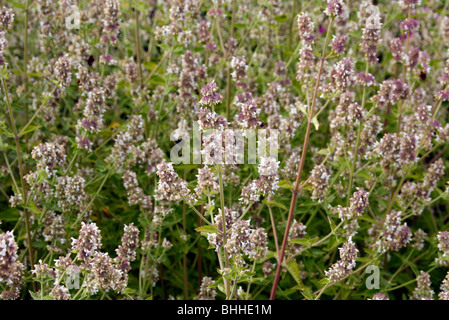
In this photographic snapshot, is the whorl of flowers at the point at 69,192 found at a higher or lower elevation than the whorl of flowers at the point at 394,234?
higher

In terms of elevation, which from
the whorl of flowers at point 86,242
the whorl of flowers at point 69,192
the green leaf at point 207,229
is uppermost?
the whorl of flowers at point 69,192

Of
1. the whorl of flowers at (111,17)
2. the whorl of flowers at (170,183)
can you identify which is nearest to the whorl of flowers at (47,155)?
the whorl of flowers at (170,183)

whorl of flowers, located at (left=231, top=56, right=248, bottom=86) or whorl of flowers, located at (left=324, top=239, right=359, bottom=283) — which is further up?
whorl of flowers, located at (left=231, top=56, right=248, bottom=86)

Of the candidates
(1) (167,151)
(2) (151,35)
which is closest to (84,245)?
(1) (167,151)

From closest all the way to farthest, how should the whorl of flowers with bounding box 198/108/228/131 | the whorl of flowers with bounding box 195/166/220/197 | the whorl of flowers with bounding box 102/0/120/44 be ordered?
the whorl of flowers with bounding box 198/108/228/131 < the whorl of flowers with bounding box 195/166/220/197 < the whorl of flowers with bounding box 102/0/120/44

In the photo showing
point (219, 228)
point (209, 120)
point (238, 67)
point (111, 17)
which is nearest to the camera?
point (209, 120)

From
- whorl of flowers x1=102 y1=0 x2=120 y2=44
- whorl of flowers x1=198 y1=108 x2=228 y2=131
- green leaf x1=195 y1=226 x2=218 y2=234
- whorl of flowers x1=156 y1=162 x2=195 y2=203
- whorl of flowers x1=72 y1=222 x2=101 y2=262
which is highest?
whorl of flowers x1=102 y1=0 x2=120 y2=44

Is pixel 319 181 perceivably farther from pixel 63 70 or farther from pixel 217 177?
pixel 63 70

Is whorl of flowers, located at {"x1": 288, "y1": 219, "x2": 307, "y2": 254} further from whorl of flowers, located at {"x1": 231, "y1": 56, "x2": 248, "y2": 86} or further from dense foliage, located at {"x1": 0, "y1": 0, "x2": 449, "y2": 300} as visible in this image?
→ whorl of flowers, located at {"x1": 231, "y1": 56, "x2": 248, "y2": 86}

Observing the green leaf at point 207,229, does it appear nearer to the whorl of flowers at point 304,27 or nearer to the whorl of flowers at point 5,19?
the whorl of flowers at point 304,27

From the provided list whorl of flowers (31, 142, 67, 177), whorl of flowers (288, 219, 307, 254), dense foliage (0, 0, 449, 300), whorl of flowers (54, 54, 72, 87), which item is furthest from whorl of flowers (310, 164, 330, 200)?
whorl of flowers (54, 54, 72, 87)

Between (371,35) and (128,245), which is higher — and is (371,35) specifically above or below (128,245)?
above

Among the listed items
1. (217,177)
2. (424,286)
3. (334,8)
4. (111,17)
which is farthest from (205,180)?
(111,17)

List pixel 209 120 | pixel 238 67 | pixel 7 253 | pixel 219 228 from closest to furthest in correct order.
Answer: pixel 7 253, pixel 209 120, pixel 219 228, pixel 238 67
